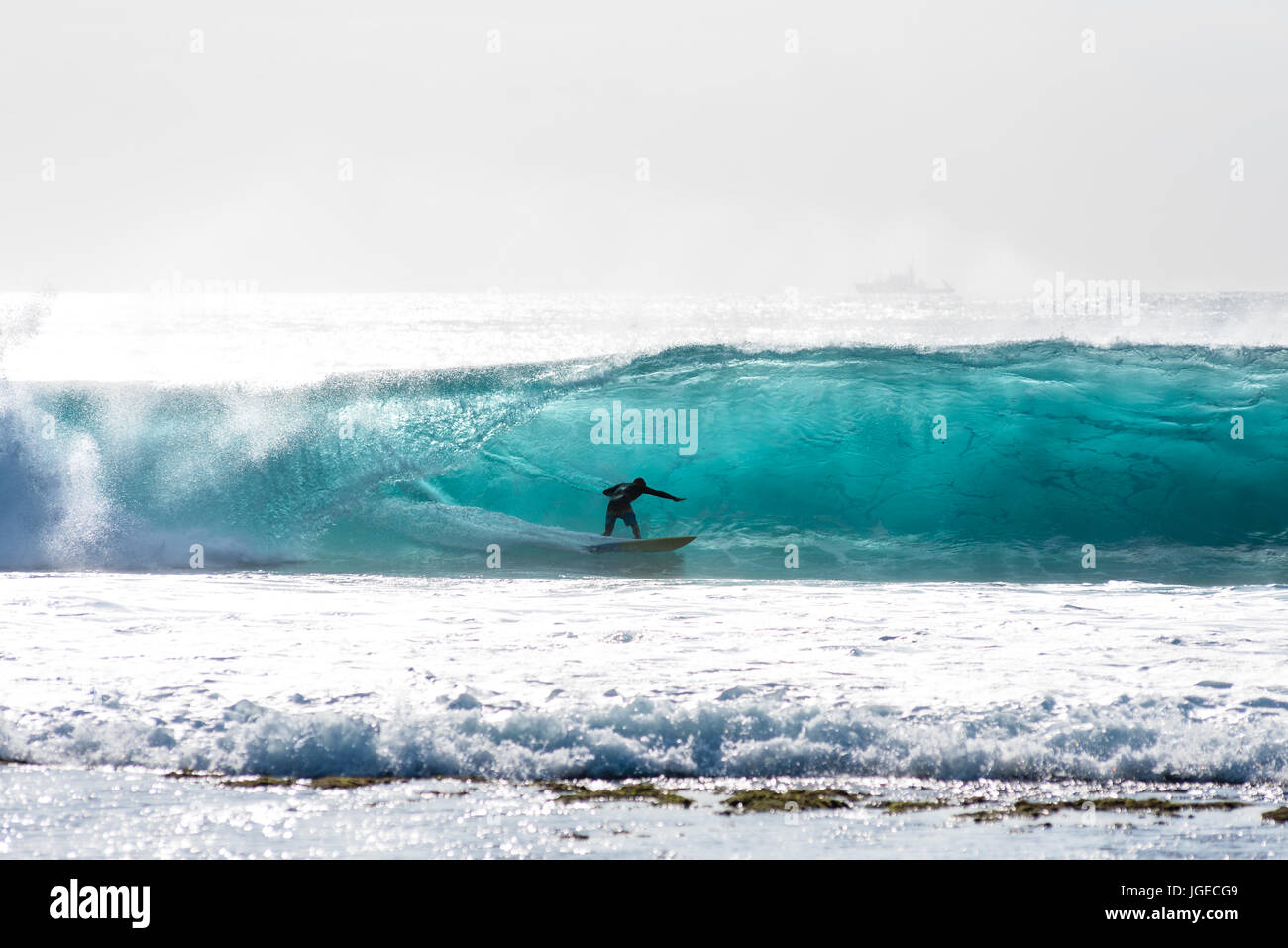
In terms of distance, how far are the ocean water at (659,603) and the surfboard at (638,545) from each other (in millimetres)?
186

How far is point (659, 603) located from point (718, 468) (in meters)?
7.08

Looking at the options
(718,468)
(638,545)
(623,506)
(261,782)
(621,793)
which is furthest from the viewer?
(718,468)

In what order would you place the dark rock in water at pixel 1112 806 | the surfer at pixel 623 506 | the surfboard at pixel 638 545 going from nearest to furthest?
1. the dark rock in water at pixel 1112 806
2. the surfboard at pixel 638 545
3. the surfer at pixel 623 506

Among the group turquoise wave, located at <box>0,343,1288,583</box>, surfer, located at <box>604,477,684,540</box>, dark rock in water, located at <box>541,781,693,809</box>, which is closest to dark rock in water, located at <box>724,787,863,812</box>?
dark rock in water, located at <box>541,781,693,809</box>

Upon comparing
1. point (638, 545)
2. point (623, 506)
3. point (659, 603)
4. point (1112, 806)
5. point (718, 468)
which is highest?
point (718, 468)

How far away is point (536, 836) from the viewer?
433cm

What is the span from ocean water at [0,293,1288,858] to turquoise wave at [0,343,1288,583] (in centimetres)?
7

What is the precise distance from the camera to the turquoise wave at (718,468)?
13102 mm

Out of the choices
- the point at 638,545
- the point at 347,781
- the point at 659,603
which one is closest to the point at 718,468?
the point at 638,545

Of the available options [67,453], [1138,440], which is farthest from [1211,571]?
[67,453]

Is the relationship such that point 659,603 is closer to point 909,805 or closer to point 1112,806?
point 909,805

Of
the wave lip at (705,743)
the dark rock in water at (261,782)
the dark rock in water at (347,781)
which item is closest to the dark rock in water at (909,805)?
the wave lip at (705,743)

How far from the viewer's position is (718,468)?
1596 cm

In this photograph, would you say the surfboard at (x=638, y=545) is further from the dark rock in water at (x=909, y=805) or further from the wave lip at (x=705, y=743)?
the dark rock in water at (x=909, y=805)
